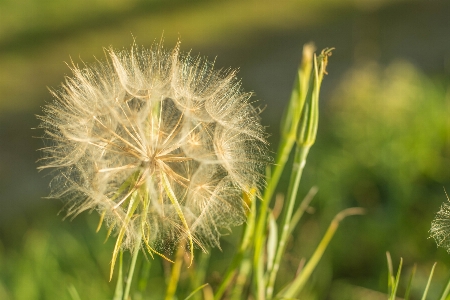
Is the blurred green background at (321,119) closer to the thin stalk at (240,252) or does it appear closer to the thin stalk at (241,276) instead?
A: the thin stalk at (241,276)

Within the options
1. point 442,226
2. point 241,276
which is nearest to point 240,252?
point 241,276

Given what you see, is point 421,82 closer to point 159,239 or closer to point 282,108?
point 282,108

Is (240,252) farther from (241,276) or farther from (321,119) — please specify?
(321,119)

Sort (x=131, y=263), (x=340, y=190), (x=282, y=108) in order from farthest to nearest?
1. (x=282, y=108)
2. (x=340, y=190)
3. (x=131, y=263)

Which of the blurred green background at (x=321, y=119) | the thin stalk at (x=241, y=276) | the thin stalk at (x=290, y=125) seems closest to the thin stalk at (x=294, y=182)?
the thin stalk at (x=290, y=125)

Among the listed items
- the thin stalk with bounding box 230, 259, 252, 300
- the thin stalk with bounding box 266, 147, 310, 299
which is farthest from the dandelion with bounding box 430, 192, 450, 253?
the thin stalk with bounding box 230, 259, 252, 300

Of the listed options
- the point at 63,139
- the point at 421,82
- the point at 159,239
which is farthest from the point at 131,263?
the point at 421,82
